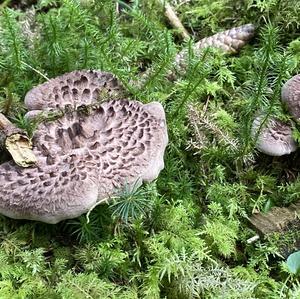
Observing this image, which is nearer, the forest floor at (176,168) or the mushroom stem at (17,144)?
the forest floor at (176,168)

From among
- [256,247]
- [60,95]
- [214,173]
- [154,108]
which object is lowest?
[256,247]

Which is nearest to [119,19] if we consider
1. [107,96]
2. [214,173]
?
[107,96]

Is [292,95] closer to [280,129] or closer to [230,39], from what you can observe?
[280,129]

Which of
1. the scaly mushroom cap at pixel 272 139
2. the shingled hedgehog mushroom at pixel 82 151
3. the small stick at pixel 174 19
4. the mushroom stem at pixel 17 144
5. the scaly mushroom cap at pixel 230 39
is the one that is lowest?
the scaly mushroom cap at pixel 272 139

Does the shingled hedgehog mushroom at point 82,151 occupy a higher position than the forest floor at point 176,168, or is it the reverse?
the shingled hedgehog mushroom at point 82,151

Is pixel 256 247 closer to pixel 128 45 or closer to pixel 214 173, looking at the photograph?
pixel 214 173

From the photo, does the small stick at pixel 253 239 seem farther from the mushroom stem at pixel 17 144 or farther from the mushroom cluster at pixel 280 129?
the mushroom stem at pixel 17 144

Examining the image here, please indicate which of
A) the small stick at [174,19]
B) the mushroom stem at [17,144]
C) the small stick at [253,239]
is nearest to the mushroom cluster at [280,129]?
the small stick at [253,239]

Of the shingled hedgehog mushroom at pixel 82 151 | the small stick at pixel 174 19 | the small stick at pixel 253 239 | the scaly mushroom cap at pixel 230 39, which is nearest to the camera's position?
the shingled hedgehog mushroom at pixel 82 151
